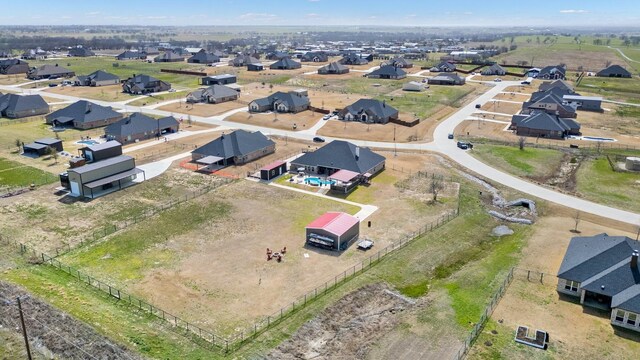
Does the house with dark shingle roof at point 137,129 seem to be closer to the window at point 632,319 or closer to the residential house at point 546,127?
the residential house at point 546,127

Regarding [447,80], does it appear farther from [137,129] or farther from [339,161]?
[137,129]

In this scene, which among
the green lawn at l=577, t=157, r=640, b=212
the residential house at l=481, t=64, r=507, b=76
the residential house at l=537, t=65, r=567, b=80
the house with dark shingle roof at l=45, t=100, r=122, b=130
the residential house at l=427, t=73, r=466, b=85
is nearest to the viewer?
the green lawn at l=577, t=157, r=640, b=212

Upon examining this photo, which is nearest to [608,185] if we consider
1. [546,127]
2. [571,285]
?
[546,127]

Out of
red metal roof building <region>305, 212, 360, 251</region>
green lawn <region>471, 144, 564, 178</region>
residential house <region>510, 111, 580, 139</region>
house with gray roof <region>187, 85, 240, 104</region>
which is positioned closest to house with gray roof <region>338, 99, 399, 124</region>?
green lawn <region>471, 144, 564, 178</region>

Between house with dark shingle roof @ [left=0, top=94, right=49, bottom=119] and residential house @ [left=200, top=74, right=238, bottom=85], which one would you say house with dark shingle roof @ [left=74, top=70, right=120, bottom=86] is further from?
house with dark shingle roof @ [left=0, top=94, right=49, bottom=119]

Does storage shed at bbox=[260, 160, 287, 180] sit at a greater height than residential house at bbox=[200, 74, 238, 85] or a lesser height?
lesser

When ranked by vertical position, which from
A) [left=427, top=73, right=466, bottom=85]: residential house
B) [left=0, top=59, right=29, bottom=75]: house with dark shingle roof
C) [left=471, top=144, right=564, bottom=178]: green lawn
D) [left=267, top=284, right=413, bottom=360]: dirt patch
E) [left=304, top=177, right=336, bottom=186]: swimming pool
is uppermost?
[left=0, top=59, right=29, bottom=75]: house with dark shingle roof

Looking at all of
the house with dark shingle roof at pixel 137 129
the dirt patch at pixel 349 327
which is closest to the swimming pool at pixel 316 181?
the dirt patch at pixel 349 327

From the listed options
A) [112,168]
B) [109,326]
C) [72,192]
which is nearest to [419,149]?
Answer: [112,168]
